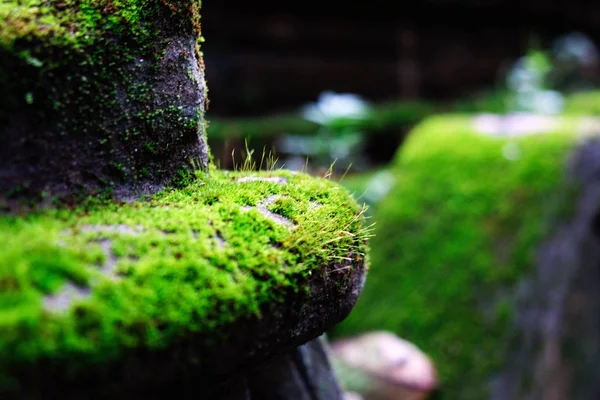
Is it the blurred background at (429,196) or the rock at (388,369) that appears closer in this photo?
the rock at (388,369)

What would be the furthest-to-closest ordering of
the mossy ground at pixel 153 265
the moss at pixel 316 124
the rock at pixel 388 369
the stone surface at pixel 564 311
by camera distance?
the moss at pixel 316 124 < the stone surface at pixel 564 311 < the rock at pixel 388 369 < the mossy ground at pixel 153 265

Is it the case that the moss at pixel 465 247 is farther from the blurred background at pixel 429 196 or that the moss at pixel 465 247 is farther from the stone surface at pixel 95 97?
the stone surface at pixel 95 97

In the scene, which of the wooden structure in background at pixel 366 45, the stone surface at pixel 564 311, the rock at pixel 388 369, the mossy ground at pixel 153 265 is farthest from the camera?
the wooden structure in background at pixel 366 45

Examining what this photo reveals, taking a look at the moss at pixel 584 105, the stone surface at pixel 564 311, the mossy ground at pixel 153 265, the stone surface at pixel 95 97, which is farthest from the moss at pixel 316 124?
the mossy ground at pixel 153 265

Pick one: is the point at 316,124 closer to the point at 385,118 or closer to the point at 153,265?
the point at 385,118

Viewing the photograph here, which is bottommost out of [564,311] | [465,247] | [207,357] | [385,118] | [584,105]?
[564,311]

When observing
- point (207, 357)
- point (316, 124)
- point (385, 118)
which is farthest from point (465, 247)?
point (207, 357)

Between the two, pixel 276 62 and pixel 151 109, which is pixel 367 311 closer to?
pixel 151 109

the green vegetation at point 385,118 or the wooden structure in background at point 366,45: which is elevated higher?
the wooden structure in background at point 366,45
